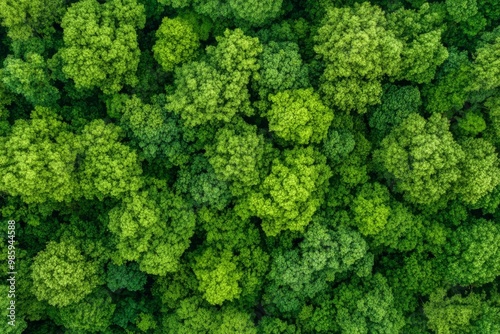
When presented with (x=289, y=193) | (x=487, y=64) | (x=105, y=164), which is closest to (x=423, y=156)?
(x=487, y=64)

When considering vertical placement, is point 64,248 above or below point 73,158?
below

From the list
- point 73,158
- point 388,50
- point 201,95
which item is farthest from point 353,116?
point 73,158

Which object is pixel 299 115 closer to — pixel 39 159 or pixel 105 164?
pixel 105 164

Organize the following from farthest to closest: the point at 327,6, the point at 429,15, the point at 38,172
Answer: the point at 327,6 → the point at 429,15 → the point at 38,172

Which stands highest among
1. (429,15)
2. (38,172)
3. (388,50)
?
(429,15)

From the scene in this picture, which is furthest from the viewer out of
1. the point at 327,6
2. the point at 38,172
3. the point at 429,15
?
the point at 327,6

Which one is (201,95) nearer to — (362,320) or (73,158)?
(73,158)

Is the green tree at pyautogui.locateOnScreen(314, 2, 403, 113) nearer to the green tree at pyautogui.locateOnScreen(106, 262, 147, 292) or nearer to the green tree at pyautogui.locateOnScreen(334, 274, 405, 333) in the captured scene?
the green tree at pyautogui.locateOnScreen(334, 274, 405, 333)
